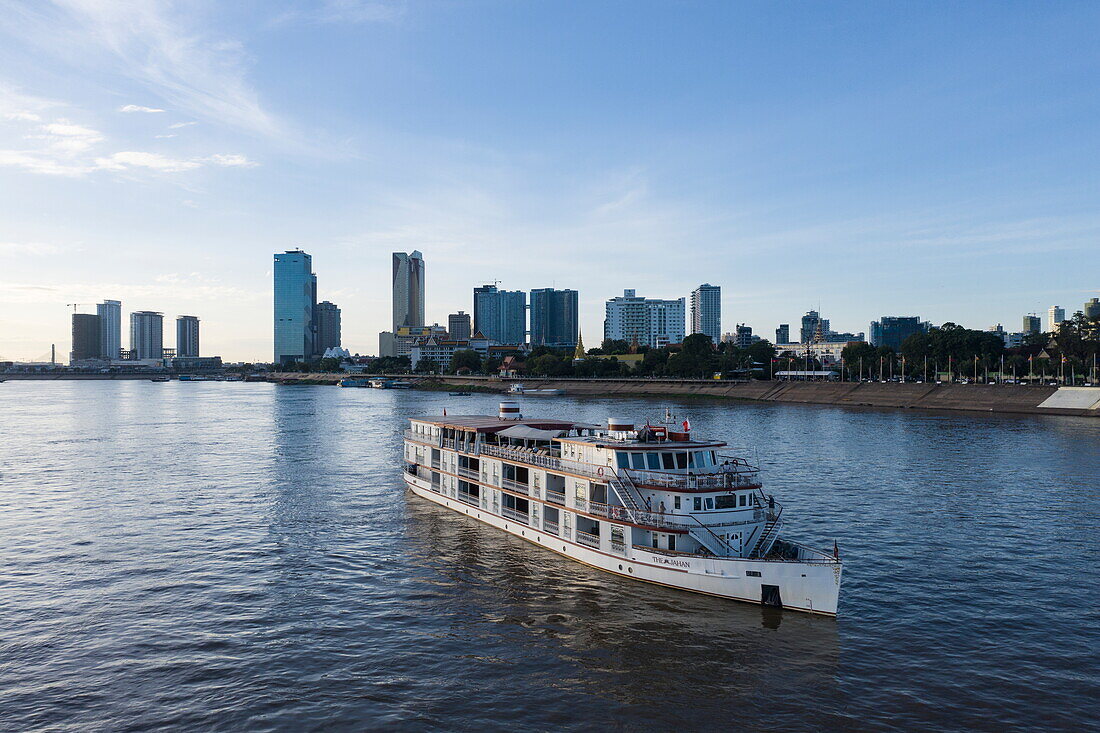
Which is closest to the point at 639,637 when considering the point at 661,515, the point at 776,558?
the point at 661,515

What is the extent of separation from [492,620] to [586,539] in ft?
28.7

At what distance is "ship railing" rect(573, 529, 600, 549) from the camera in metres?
38.7

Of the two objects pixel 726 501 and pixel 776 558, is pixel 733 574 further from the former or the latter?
pixel 726 501

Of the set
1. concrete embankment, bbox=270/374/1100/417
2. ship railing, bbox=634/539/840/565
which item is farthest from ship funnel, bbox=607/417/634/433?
concrete embankment, bbox=270/374/1100/417

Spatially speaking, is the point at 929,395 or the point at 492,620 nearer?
the point at 492,620

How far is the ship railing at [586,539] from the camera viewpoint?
127 ft

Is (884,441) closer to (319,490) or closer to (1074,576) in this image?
(1074,576)

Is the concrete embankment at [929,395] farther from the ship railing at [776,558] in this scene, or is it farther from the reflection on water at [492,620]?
the ship railing at [776,558]

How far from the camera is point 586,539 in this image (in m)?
39.3

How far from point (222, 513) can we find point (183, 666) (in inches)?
1094

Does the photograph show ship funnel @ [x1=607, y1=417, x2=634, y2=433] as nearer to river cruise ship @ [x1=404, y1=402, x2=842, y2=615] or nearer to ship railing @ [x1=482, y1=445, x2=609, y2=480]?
river cruise ship @ [x1=404, y1=402, x2=842, y2=615]

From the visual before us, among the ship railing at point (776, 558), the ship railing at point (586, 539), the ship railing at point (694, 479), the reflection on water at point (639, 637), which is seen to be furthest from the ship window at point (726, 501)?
the ship railing at point (586, 539)

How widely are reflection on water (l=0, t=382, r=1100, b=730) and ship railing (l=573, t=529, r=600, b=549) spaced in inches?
56.5

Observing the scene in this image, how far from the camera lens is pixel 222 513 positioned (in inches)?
2096
